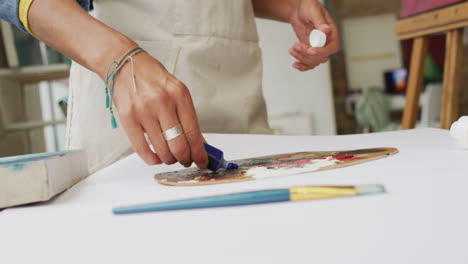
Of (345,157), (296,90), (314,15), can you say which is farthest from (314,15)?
(296,90)

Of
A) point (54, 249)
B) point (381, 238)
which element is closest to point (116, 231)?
point (54, 249)

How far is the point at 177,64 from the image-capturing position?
0.74 meters

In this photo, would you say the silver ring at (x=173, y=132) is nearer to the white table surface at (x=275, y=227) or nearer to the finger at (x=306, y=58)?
the white table surface at (x=275, y=227)

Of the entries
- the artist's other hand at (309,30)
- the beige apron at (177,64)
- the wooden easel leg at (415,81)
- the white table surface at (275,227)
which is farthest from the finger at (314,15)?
the wooden easel leg at (415,81)

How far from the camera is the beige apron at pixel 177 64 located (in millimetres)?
721

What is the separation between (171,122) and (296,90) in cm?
305

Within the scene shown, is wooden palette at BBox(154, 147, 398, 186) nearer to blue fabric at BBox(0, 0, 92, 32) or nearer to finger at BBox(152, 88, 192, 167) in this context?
finger at BBox(152, 88, 192, 167)

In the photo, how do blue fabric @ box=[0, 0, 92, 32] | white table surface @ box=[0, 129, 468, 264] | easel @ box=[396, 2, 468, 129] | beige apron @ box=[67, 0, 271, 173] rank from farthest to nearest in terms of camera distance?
easel @ box=[396, 2, 468, 129] → beige apron @ box=[67, 0, 271, 173] → blue fabric @ box=[0, 0, 92, 32] → white table surface @ box=[0, 129, 468, 264]

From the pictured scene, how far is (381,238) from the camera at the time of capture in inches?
9.6

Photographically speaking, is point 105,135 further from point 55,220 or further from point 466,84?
point 466,84

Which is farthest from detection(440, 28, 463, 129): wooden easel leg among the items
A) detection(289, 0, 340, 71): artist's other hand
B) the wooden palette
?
the wooden palette

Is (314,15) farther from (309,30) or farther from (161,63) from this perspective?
(161,63)

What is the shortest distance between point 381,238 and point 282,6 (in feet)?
2.43

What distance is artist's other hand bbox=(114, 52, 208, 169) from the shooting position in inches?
17.7
